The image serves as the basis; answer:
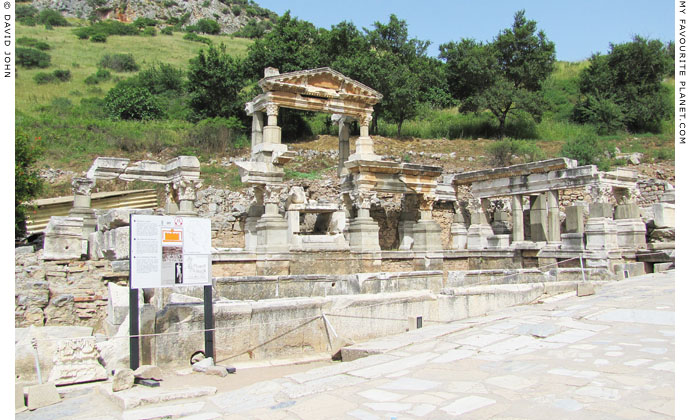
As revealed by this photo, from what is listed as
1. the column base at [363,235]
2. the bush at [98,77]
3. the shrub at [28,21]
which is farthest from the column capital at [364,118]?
the shrub at [28,21]

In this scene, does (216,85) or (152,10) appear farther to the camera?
(152,10)

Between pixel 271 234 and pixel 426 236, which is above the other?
pixel 271 234

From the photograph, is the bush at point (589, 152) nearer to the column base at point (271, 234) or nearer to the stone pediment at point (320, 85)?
the stone pediment at point (320, 85)

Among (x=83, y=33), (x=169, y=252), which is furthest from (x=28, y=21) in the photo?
(x=169, y=252)

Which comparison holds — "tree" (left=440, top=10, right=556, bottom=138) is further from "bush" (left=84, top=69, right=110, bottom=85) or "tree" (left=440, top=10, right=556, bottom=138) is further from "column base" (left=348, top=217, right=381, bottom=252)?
"bush" (left=84, top=69, right=110, bottom=85)

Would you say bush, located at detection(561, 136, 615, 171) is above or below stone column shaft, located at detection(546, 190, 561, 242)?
above

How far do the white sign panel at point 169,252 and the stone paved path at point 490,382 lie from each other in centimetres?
157

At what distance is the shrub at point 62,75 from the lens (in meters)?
45.2

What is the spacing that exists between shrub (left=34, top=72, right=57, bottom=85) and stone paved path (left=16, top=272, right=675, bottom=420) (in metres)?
46.2

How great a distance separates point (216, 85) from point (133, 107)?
18.6 ft

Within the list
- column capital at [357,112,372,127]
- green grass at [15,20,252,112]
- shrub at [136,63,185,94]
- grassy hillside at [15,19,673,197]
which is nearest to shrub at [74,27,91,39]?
green grass at [15,20,252,112]

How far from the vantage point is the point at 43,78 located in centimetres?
4397

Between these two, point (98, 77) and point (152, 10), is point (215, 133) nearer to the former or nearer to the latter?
point (98, 77)

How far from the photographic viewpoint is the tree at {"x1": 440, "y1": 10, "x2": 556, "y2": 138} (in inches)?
1348
